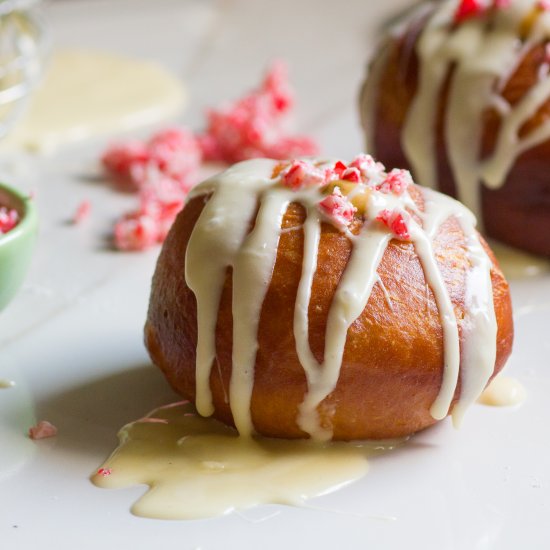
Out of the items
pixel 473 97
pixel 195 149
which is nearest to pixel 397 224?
pixel 473 97

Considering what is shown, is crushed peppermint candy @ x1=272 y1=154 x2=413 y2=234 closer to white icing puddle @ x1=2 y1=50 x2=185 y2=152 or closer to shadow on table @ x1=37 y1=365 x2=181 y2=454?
shadow on table @ x1=37 y1=365 x2=181 y2=454

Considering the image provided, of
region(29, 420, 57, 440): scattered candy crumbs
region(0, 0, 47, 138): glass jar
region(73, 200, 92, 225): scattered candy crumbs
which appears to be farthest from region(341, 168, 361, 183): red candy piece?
region(0, 0, 47, 138): glass jar

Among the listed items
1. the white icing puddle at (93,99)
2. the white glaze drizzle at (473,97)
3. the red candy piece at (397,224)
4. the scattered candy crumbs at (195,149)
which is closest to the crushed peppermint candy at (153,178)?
the scattered candy crumbs at (195,149)

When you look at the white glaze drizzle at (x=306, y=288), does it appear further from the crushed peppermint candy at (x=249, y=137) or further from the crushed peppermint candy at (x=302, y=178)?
the crushed peppermint candy at (x=249, y=137)

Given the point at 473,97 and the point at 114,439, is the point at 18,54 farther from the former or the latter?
the point at 114,439

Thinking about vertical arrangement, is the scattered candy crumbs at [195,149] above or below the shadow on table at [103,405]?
above
